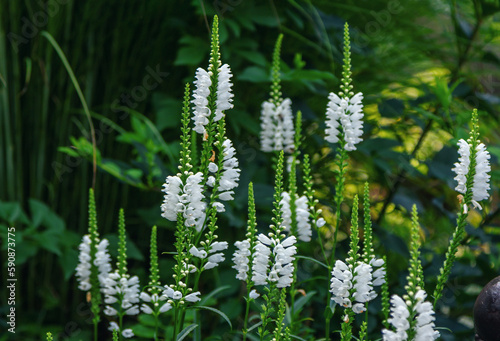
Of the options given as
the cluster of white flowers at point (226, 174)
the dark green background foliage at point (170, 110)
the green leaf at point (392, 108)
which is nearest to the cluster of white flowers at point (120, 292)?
the cluster of white flowers at point (226, 174)

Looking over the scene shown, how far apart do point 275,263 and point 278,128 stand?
0.60 meters

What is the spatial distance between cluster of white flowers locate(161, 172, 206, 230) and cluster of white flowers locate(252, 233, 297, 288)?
0.51ft

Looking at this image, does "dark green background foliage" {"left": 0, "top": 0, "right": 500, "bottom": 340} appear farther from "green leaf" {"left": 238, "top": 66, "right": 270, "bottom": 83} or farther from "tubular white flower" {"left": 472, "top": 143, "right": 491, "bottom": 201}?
"tubular white flower" {"left": 472, "top": 143, "right": 491, "bottom": 201}

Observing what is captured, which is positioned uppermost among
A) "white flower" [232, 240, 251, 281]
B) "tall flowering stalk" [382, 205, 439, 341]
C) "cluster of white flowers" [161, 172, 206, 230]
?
"cluster of white flowers" [161, 172, 206, 230]

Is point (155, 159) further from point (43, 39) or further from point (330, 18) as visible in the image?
point (330, 18)

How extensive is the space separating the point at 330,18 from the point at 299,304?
4.17 feet

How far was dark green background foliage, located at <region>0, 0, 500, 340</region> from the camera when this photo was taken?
223cm

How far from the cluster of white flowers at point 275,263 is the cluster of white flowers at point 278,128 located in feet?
1.72

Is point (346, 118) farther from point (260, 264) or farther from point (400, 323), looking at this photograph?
point (400, 323)

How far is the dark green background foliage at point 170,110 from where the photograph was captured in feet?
7.32

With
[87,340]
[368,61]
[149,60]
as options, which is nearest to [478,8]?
[368,61]

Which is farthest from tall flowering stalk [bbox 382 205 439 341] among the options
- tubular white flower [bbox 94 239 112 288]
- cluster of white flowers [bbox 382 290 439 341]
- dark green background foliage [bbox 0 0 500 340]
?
dark green background foliage [bbox 0 0 500 340]

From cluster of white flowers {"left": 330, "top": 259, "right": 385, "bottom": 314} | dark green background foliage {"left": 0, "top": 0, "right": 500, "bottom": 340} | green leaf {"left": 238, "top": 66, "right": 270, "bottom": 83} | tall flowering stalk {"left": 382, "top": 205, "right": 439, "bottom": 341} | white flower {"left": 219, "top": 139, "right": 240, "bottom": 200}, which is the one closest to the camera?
tall flowering stalk {"left": 382, "top": 205, "right": 439, "bottom": 341}

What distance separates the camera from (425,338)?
992mm
